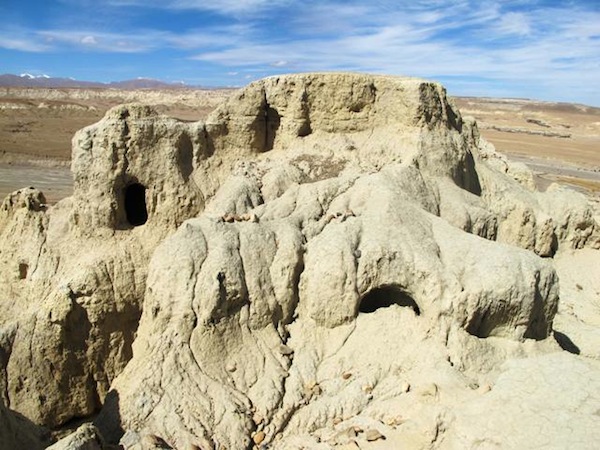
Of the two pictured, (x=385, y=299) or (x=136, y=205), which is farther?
(x=136, y=205)

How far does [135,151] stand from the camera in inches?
446

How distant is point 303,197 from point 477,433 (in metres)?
5.73

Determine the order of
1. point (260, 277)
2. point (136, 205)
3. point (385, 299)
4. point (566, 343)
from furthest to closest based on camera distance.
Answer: point (136, 205) < point (566, 343) < point (385, 299) < point (260, 277)

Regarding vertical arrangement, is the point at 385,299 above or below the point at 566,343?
above

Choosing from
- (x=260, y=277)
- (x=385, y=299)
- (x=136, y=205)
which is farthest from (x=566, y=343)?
(x=136, y=205)

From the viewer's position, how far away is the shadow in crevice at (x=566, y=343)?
1127 centimetres

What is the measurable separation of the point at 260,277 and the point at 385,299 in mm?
2442

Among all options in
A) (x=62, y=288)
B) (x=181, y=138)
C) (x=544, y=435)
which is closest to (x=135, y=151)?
(x=181, y=138)

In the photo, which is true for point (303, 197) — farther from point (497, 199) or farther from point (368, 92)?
point (497, 199)

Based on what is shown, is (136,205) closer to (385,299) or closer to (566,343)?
(385,299)

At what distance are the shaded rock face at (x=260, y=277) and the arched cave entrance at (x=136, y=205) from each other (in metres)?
0.04

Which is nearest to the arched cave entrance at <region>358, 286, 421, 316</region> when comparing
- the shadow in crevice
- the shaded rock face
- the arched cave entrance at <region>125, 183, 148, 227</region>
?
the shaded rock face

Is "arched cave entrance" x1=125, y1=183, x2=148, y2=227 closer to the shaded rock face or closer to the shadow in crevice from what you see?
the shaded rock face

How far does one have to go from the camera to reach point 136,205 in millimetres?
12656
